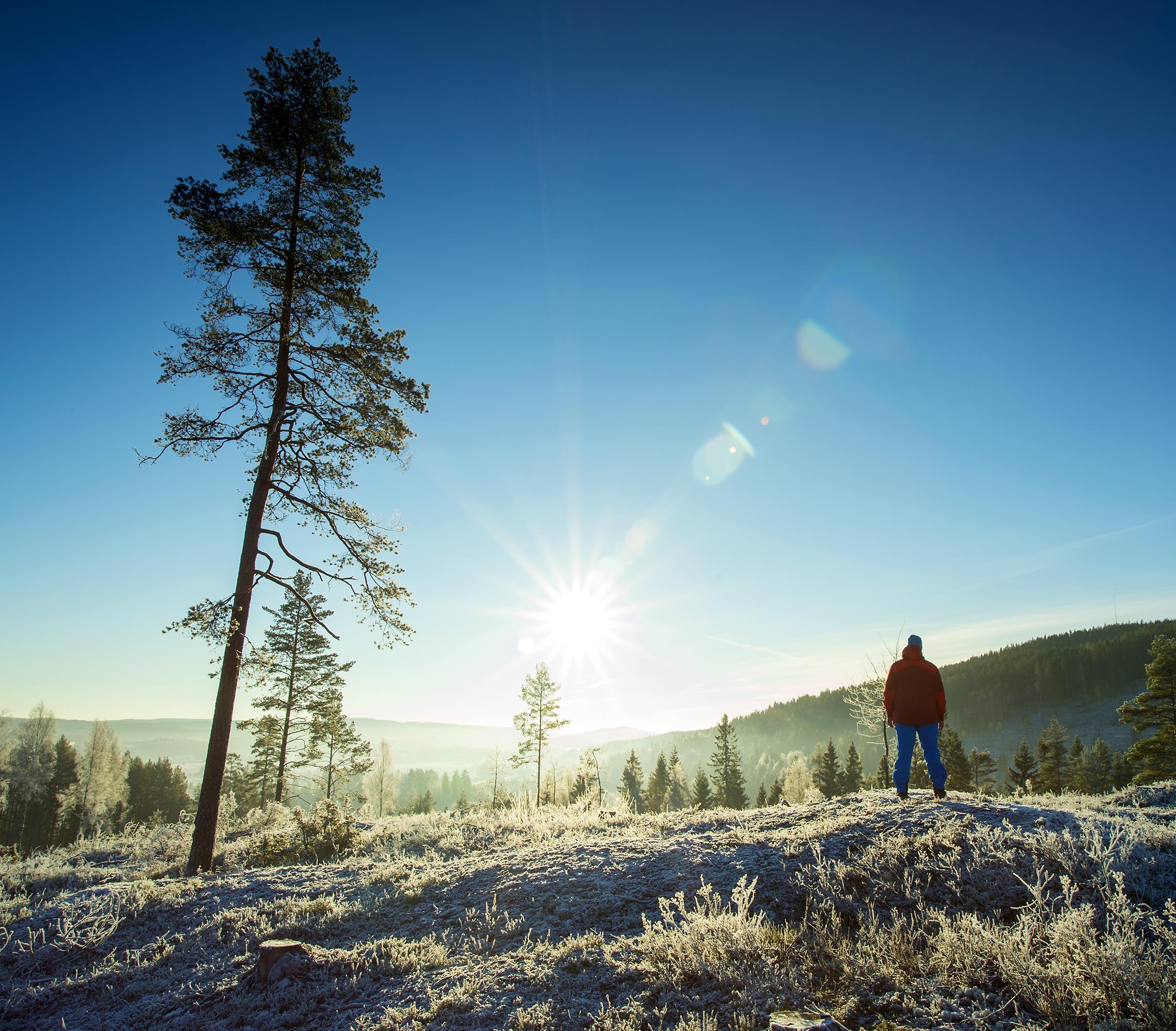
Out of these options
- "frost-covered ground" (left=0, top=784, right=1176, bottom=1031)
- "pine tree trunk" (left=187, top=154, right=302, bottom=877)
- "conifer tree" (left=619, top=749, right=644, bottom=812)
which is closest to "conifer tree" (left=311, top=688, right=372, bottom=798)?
"pine tree trunk" (left=187, top=154, right=302, bottom=877)

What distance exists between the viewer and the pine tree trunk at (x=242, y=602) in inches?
392

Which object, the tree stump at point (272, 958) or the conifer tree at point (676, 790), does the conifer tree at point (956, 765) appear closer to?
the conifer tree at point (676, 790)

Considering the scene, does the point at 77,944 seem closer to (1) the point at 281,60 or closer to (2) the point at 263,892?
(2) the point at 263,892

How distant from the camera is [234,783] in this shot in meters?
50.8

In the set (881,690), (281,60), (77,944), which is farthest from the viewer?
(881,690)

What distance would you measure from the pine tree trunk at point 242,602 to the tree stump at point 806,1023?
9487 mm

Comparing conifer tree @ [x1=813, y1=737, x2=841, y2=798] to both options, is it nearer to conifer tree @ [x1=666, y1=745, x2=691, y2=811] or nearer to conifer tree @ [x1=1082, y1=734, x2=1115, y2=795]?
conifer tree @ [x1=666, y1=745, x2=691, y2=811]

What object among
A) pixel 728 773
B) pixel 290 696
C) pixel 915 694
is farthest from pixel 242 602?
pixel 728 773

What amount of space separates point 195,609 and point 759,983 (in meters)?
10.3

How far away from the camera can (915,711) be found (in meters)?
8.50

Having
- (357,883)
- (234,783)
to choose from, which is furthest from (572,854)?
(234,783)

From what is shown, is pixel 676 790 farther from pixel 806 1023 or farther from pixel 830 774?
pixel 806 1023

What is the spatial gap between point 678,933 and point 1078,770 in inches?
2334

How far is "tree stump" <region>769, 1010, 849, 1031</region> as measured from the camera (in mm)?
3279
